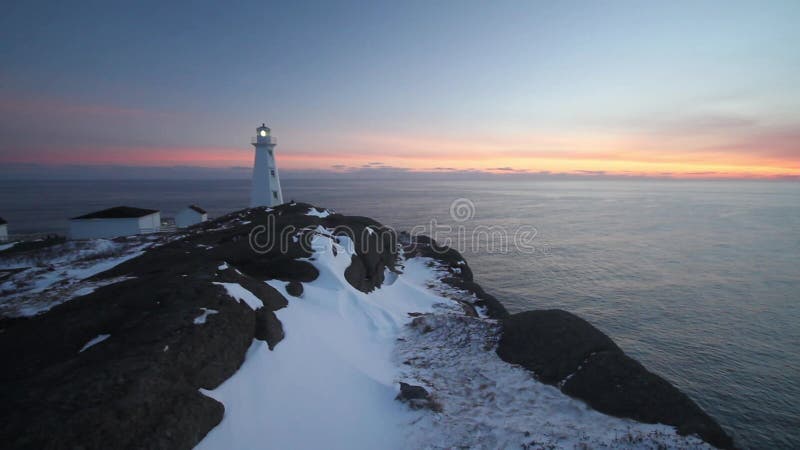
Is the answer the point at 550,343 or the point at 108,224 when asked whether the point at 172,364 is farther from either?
the point at 108,224

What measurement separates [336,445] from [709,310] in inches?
1210

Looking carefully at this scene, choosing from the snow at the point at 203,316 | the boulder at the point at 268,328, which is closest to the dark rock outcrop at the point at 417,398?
the boulder at the point at 268,328

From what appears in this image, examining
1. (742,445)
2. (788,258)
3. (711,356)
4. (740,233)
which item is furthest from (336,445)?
(740,233)

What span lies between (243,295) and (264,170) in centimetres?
3196

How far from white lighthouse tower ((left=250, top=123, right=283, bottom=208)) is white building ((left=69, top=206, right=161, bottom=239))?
11938mm

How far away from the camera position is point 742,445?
44.0ft

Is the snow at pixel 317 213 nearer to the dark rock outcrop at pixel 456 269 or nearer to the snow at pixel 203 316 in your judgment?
the dark rock outcrop at pixel 456 269

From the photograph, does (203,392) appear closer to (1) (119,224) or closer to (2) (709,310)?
(2) (709,310)

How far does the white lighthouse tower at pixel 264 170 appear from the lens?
40281 millimetres

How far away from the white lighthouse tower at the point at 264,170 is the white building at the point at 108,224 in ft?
39.2

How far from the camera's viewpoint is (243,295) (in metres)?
11.8

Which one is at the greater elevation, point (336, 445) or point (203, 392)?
point (203, 392)

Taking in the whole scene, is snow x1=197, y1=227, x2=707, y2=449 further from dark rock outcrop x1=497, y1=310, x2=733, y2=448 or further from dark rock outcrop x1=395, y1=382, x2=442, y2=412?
dark rock outcrop x1=497, y1=310, x2=733, y2=448

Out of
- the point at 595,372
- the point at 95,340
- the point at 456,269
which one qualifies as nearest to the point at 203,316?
the point at 95,340
